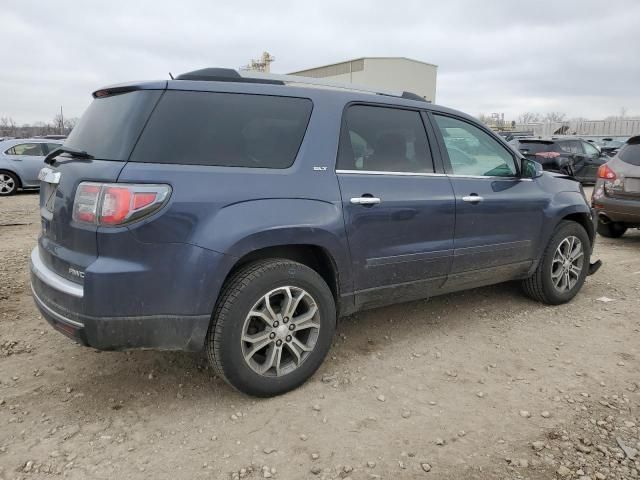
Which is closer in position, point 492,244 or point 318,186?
point 318,186

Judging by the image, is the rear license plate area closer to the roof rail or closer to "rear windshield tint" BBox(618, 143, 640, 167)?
"rear windshield tint" BBox(618, 143, 640, 167)

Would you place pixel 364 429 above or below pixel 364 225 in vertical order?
below

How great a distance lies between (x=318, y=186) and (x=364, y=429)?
1392 millimetres

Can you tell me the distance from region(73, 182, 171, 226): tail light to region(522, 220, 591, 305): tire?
11.2 ft

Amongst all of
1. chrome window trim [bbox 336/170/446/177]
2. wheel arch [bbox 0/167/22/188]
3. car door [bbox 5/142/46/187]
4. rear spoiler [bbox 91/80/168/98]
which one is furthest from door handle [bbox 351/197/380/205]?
wheel arch [bbox 0/167/22/188]

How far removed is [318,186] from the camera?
2969 mm

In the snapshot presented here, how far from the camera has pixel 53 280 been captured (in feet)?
8.78

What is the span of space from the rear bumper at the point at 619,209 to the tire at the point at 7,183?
42.2ft

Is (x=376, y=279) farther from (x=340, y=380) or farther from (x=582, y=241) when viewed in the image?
(x=582, y=241)

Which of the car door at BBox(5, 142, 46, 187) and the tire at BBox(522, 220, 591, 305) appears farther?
the car door at BBox(5, 142, 46, 187)

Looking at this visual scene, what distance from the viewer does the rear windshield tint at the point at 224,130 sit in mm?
2598

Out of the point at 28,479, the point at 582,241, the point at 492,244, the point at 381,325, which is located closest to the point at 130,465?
the point at 28,479

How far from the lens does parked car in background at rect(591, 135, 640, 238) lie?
21.7 ft

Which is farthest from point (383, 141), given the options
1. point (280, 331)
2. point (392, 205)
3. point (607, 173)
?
point (607, 173)
